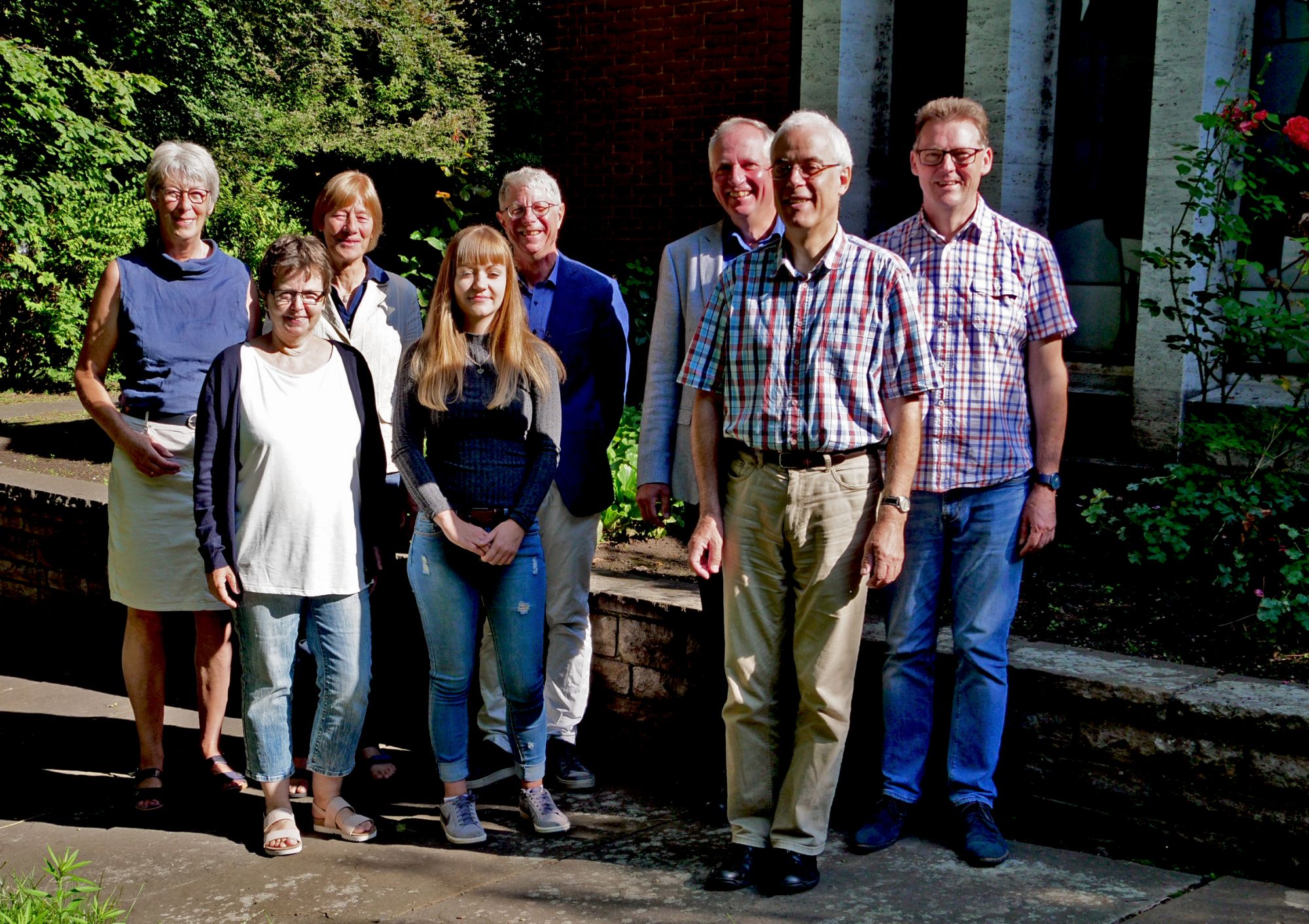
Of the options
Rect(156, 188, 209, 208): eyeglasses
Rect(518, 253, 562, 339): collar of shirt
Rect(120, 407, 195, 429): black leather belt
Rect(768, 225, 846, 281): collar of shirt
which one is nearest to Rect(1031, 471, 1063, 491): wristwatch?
Rect(768, 225, 846, 281): collar of shirt

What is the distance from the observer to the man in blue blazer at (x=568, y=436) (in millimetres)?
4488

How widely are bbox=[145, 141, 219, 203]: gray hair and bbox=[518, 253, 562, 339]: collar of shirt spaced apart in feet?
3.87

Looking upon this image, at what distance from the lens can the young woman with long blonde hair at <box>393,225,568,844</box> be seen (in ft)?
13.0

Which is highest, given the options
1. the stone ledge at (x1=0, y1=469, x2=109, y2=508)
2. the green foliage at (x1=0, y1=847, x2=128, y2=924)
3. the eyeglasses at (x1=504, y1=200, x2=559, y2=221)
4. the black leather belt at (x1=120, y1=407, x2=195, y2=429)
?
the eyeglasses at (x1=504, y1=200, x2=559, y2=221)

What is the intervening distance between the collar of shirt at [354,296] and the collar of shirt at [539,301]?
0.61m

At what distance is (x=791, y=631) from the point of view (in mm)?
3709

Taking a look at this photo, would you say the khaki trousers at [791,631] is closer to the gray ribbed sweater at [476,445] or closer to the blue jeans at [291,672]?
the gray ribbed sweater at [476,445]

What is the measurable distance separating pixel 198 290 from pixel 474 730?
1.96 metres

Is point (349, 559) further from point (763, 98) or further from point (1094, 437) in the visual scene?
point (763, 98)

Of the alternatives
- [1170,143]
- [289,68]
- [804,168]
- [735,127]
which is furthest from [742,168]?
[289,68]

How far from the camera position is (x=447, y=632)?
4.02 m

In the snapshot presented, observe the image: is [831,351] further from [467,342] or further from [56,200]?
[56,200]

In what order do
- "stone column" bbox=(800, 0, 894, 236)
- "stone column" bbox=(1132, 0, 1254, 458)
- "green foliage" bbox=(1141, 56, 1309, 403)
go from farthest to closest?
"stone column" bbox=(800, 0, 894, 236)
"stone column" bbox=(1132, 0, 1254, 458)
"green foliage" bbox=(1141, 56, 1309, 403)

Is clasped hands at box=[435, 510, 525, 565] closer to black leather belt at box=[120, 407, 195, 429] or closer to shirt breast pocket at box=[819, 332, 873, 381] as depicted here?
shirt breast pocket at box=[819, 332, 873, 381]
